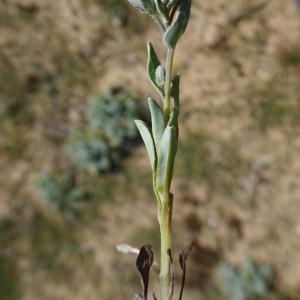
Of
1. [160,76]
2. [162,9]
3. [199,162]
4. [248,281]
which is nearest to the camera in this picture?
[162,9]

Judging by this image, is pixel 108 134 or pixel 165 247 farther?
pixel 108 134

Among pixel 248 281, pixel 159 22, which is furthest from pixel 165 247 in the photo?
pixel 248 281

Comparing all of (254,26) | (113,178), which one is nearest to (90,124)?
(113,178)

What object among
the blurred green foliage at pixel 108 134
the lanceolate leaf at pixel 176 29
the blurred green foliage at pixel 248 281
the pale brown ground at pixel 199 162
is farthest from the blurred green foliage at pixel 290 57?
the lanceolate leaf at pixel 176 29

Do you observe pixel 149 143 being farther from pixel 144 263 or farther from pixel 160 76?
pixel 144 263

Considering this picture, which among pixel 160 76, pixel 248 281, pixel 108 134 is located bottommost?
pixel 248 281

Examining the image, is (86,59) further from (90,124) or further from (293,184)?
(293,184)
